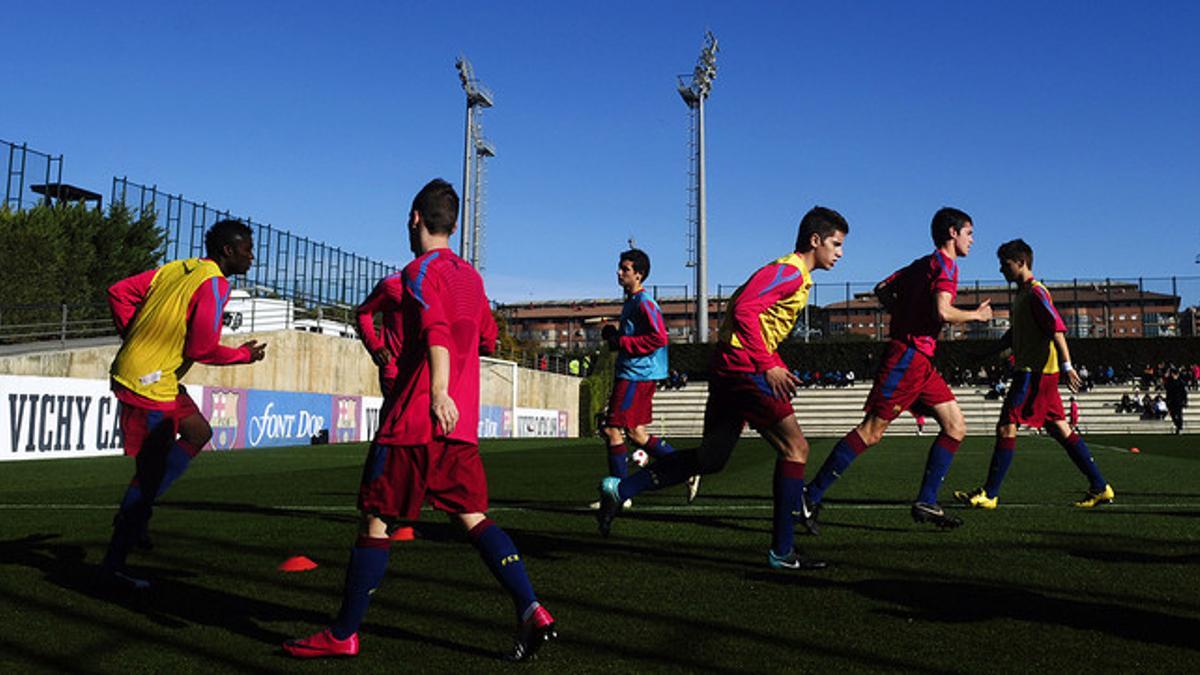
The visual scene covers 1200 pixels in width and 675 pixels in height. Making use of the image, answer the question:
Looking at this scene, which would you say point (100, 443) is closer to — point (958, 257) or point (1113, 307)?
point (958, 257)

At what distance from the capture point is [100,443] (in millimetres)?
18234

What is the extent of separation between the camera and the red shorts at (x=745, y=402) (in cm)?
475

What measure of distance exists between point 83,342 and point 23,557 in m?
20.1

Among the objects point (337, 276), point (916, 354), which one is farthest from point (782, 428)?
point (337, 276)

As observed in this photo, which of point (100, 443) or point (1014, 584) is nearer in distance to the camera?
point (1014, 584)

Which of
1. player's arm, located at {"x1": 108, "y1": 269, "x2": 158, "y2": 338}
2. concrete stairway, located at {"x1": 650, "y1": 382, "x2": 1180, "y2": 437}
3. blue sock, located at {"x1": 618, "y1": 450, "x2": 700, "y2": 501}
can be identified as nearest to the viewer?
player's arm, located at {"x1": 108, "y1": 269, "x2": 158, "y2": 338}

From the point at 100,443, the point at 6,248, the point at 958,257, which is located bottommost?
the point at 100,443

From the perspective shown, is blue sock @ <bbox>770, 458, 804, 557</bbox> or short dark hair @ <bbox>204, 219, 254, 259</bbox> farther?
short dark hair @ <bbox>204, 219, 254, 259</bbox>

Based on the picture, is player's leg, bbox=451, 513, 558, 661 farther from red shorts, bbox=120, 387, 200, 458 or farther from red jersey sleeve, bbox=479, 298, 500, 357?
red shorts, bbox=120, 387, 200, 458

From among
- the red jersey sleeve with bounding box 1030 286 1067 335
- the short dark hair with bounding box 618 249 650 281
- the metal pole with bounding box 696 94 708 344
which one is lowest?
the red jersey sleeve with bounding box 1030 286 1067 335

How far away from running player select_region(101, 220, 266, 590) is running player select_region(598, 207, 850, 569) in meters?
2.26

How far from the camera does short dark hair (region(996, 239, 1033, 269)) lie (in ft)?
23.8

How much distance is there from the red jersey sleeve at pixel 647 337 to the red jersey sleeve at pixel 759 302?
7.29 ft

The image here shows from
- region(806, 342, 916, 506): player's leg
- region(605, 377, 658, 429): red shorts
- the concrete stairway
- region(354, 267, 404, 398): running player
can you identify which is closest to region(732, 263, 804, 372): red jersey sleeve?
region(806, 342, 916, 506): player's leg
